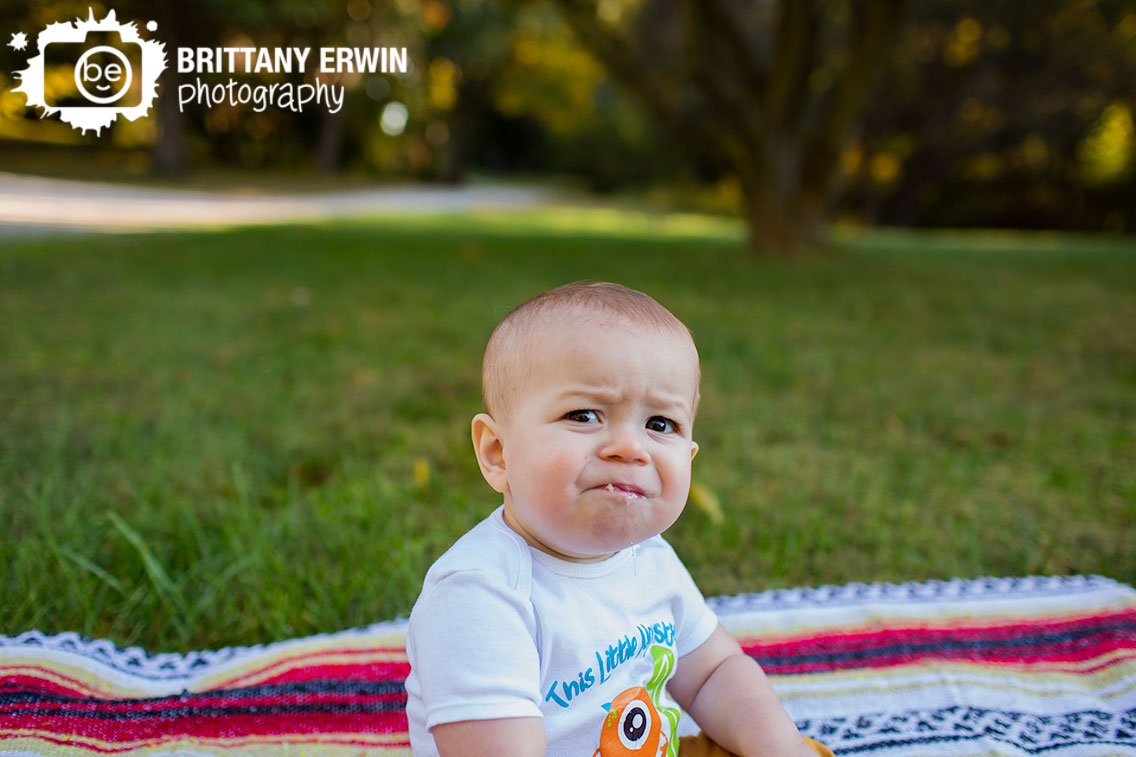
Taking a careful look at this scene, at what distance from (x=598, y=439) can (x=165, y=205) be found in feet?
45.9

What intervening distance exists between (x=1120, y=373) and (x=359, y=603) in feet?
12.9

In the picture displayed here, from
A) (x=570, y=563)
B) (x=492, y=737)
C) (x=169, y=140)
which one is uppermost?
(x=169, y=140)

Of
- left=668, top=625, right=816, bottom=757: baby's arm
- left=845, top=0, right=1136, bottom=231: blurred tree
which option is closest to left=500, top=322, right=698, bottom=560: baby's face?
left=668, top=625, right=816, bottom=757: baby's arm

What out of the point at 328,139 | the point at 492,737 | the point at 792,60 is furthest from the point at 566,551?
the point at 328,139

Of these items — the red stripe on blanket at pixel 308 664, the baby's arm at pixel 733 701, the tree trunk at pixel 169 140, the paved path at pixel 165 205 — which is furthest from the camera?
the tree trunk at pixel 169 140

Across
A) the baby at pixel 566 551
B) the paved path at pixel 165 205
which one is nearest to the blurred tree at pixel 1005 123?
the paved path at pixel 165 205

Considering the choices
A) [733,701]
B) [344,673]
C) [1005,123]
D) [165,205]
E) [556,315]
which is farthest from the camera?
[1005,123]

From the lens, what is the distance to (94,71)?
7.57 metres

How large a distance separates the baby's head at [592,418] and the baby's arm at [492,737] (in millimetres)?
250

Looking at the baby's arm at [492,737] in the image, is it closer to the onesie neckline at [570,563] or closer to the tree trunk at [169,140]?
the onesie neckline at [570,563]

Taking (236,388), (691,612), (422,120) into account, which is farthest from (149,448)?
(422,120)

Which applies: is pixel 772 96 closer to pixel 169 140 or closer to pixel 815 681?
pixel 815 681

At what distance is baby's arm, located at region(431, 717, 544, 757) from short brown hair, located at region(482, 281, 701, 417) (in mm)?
439

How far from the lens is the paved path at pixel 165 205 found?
1005cm
